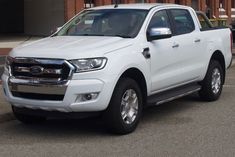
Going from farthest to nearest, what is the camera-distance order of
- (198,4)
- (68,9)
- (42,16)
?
1. (198,4)
2. (42,16)
3. (68,9)

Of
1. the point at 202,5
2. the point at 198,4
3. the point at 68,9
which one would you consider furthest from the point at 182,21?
the point at 202,5

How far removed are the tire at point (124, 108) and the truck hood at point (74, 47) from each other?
0.52m

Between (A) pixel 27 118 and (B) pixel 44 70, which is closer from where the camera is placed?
(B) pixel 44 70

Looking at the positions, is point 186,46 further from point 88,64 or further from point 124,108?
point 88,64

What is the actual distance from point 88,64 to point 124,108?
2.87ft

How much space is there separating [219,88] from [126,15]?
2783 mm

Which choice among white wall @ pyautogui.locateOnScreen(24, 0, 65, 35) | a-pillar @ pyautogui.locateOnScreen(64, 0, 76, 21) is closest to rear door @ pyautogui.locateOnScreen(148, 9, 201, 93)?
a-pillar @ pyautogui.locateOnScreen(64, 0, 76, 21)

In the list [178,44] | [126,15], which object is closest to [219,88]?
[178,44]

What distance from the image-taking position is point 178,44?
9039 millimetres

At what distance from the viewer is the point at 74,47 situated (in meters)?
7.59

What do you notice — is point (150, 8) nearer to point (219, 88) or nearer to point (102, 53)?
point (102, 53)

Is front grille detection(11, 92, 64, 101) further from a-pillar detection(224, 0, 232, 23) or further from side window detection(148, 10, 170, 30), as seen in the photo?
a-pillar detection(224, 0, 232, 23)

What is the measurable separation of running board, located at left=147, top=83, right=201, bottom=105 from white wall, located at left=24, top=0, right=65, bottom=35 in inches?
777

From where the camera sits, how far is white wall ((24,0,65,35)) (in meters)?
29.1
